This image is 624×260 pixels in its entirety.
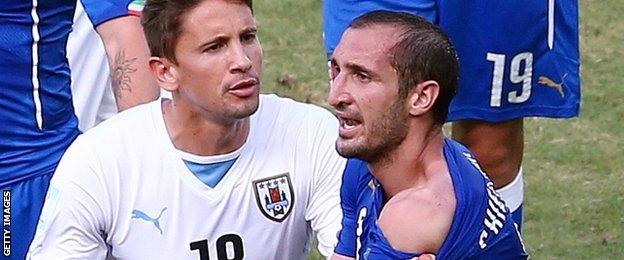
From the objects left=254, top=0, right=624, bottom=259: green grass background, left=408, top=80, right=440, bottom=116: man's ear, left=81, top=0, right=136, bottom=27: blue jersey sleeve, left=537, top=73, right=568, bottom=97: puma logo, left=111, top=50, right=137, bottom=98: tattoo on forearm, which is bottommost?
left=254, top=0, right=624, bottom=259: green grass background

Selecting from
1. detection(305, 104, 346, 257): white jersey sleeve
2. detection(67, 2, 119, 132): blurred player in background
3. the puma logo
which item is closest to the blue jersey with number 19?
the puma logo

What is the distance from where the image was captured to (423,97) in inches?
161

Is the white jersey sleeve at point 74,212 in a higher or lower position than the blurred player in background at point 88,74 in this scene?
higher

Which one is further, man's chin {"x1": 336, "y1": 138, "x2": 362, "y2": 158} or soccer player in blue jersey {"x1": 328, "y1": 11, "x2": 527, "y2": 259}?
man's chin {"x1": 336, "y1": 138, "x2": 362, "y2": 158}

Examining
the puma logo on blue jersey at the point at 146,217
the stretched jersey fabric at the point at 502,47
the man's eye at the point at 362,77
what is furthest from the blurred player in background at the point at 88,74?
the man's eye at the point at 362,77

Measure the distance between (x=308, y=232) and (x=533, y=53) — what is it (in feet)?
3.38

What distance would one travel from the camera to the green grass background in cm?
666

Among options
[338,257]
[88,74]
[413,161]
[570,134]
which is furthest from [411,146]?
[570,134]

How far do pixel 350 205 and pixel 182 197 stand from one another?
19.0 inches

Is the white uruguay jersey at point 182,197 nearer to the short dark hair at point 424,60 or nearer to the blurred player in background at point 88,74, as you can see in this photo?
the short dark hair at point 424,60

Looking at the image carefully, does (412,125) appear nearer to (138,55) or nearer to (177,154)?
(177,154)

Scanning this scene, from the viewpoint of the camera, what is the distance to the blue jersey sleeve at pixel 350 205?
14.4ft

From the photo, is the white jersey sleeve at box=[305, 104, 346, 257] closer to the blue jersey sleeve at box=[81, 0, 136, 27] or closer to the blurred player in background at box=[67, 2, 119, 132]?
the blue jersey sleeve at box=[81, 0, 136, 27]

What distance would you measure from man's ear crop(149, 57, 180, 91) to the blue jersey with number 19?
3.21 feet
